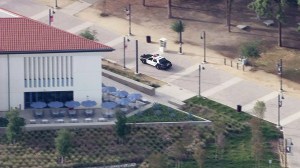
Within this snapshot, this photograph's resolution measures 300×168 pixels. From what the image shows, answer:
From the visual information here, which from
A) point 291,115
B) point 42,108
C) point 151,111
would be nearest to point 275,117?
point 291,115

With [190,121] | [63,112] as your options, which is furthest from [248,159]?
[63,112]

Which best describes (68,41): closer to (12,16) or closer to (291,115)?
(12,16)

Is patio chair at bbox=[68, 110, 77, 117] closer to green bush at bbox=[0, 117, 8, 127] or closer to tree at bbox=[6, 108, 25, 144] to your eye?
green bush at bbox=[0, 117, 8, 127]

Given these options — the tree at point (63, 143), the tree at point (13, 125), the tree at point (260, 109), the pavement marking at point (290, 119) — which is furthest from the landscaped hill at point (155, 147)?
the pavement marking at point (290, 119)

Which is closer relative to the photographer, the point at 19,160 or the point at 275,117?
the point at 19,160

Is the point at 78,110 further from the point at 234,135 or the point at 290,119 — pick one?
the point at 290,119

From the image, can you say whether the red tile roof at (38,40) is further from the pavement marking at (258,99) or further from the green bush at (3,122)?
the pavement marking at (258,99)

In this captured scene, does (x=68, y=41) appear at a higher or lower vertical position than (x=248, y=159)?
higher
